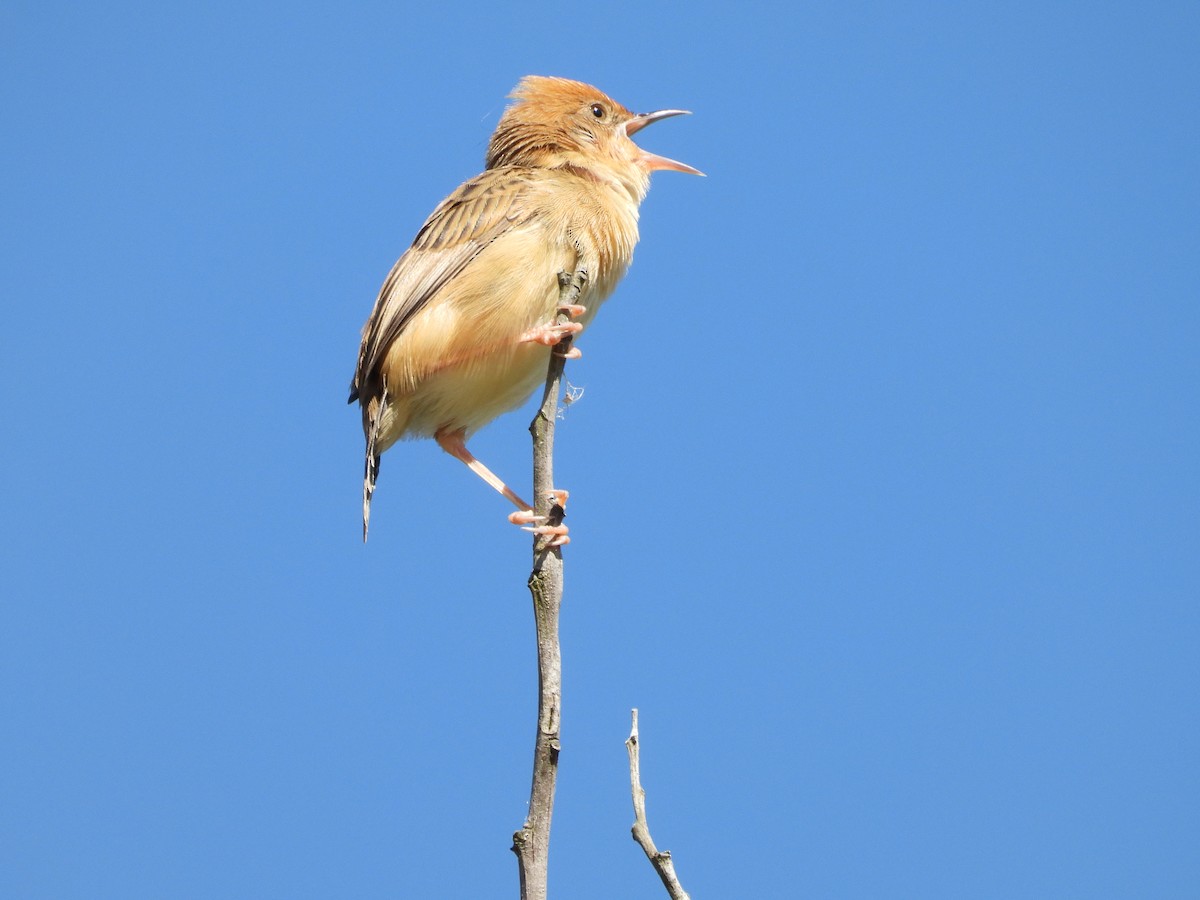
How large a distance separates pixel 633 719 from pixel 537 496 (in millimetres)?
826

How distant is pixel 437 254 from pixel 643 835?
13.6 ft

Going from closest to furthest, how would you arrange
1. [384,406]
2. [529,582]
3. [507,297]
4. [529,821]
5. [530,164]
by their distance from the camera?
[529,821], [529,582], [507,297], [384,406], [530,164]

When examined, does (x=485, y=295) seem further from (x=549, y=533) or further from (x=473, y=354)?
(x=549, y=533)

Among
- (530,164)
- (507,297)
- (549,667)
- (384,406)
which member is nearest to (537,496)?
(549,667)

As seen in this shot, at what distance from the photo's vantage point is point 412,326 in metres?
6.40

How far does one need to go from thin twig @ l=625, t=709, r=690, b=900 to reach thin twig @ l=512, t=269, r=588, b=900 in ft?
0.71

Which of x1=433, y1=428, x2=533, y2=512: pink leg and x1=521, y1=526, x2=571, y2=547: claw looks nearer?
x1=521, y1=526, x2=571, y2=547: claw

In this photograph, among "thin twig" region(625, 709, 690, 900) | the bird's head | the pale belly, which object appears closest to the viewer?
"thin twig" region(625, 709, 690, 900)

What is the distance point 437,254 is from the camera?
6551mm

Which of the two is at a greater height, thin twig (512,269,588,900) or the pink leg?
the pink leg

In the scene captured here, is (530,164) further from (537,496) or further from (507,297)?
(537,496)

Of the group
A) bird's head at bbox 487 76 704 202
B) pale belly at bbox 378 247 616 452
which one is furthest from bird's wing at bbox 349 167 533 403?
bird's head at bbox 487 76 704 202

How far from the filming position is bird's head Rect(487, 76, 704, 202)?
7281 millimetres

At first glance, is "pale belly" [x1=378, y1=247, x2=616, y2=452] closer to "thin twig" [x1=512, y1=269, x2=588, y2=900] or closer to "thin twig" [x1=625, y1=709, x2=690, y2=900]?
"thin twig" [x1=512, y1=269, x2=588, y2=900]
